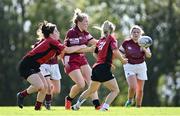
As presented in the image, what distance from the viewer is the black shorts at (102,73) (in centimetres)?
1509

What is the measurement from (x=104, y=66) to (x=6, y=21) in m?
40.4

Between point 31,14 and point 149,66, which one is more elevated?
point 31,14

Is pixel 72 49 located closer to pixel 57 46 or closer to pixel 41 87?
pixel 57 46

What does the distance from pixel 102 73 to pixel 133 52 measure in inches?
145

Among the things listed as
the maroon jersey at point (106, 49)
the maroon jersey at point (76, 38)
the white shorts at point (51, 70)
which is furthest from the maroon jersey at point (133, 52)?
the maroon jersey at point (106, 49)

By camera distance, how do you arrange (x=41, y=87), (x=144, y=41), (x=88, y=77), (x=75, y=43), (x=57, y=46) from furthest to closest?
(x=144, y=41) → (x=88, y=77) → (x=75, y=43) → (x=41, y=87) → (x=57, y=46)

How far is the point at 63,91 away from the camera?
50.8 m

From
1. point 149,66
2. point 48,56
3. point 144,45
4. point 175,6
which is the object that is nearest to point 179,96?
point 149,66

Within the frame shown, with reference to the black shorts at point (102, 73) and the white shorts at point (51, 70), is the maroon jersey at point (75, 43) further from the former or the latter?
the white shorts at point (51, 70)

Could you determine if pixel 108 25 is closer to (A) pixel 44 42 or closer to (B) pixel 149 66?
(A) pixel 44 42

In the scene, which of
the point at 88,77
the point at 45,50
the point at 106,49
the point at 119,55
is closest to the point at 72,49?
the point at 45,50

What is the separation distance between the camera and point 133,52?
Answer: 1864 centimetres

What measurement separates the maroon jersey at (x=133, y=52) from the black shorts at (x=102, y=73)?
3492mm

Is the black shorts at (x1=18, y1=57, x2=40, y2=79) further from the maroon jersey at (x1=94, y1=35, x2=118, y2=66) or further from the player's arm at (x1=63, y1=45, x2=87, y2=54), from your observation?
the maroon jersey at (x1=94, y1=35, x2=118, y2=66)
